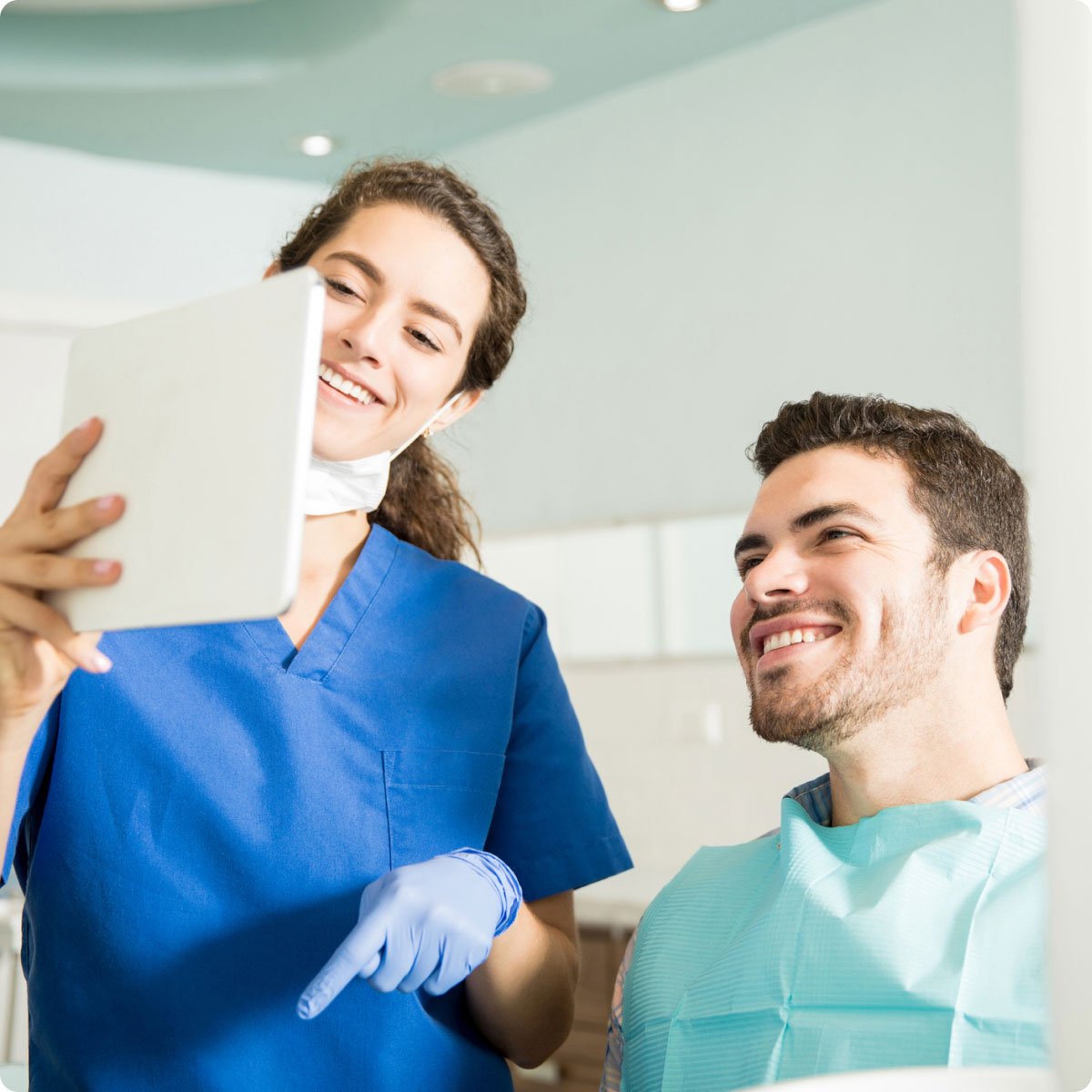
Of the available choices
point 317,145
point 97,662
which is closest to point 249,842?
point 97,662

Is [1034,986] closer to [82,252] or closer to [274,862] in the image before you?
[274,862]

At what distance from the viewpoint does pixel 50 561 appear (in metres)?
0.85

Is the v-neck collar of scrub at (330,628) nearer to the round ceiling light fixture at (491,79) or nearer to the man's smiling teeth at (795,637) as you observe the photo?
the man's smiling teeth at (795,637)

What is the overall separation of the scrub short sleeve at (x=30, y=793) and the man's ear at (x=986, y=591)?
845mm

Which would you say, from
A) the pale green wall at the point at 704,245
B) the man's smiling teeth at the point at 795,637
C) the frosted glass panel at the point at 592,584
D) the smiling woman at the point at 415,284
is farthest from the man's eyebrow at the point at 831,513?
the frosted glass panel at the point at 592,584

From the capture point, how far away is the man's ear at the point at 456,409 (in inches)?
56.1

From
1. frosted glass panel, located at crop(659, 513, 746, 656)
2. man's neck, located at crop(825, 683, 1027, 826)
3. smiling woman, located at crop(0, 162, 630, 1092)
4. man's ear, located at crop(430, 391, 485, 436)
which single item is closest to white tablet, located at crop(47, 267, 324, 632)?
smiling woman, located at crop(0, 162, 630, 1092)

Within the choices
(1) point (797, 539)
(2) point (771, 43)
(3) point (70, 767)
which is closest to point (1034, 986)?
(1) point (797, 539)

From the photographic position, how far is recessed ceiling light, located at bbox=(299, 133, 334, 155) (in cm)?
371

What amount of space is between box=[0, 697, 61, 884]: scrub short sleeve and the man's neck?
71cm

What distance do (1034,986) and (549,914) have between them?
0.50 m

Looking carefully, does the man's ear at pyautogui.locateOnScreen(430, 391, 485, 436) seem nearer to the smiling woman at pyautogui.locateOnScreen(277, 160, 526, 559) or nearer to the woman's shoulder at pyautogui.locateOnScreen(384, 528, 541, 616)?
the smiling woman at pyautogui.locateOnScreen(277, 160, 526, 559)

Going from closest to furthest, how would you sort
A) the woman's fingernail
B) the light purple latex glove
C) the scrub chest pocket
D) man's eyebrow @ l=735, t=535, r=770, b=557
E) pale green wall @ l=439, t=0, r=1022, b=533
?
the woman's fingernail → the light purple latex glove → the scrub chest pocket → man's eyebrow @ l=735, t=535, r=770, b=557 → pale green wall @ l=439, t=0, r=1022, b=533

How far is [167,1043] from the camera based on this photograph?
1125mm
